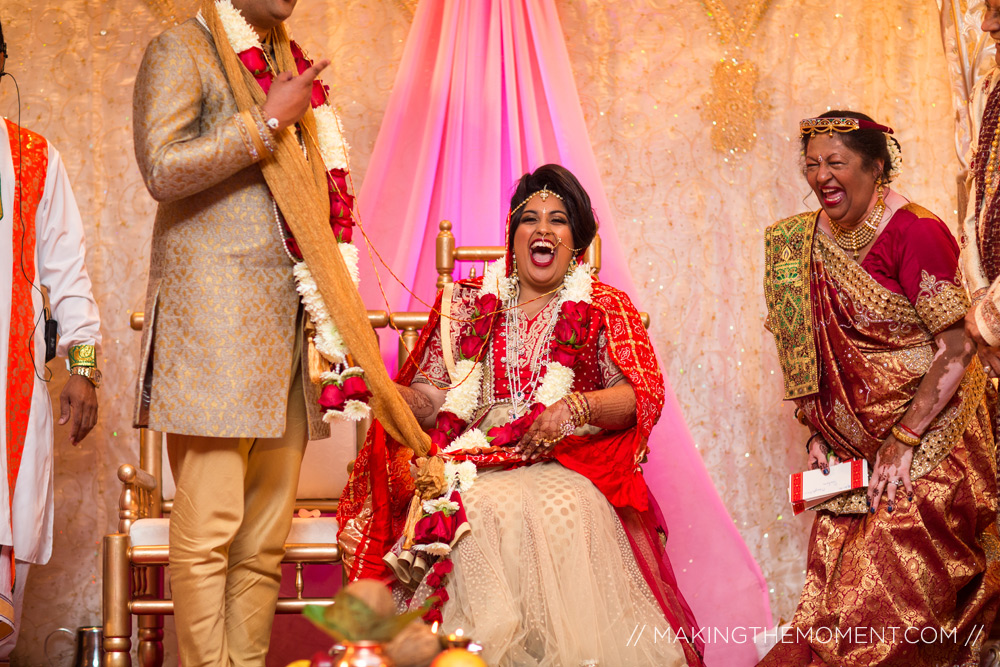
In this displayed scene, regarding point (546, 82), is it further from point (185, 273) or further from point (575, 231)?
point (185, 273)

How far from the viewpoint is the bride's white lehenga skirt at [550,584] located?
2.66 meters

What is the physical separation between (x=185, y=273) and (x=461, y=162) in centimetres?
159

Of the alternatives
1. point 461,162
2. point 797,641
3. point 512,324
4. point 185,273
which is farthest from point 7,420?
point 797,641

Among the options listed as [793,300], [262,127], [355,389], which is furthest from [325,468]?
[793,300]

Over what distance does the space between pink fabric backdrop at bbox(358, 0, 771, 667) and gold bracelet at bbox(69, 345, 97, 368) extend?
1.13 metres

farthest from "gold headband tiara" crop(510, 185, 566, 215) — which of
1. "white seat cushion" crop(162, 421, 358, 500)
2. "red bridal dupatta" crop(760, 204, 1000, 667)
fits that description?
"white seat cushion" crop(162, 421, 358, 500)

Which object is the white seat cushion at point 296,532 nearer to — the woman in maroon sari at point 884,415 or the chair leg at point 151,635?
the chair leg at point 151,635

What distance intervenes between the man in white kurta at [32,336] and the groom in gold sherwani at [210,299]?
58cm

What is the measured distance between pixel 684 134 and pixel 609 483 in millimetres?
2025

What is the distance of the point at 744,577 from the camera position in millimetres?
3686

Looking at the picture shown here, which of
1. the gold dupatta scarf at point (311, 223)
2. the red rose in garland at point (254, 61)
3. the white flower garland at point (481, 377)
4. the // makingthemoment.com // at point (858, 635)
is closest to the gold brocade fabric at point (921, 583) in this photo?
the // makingthemoment.com // at point (858, 635)

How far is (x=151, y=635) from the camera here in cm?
353

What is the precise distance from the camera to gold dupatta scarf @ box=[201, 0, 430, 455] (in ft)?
8.50

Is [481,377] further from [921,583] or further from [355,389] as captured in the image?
[921,583]
